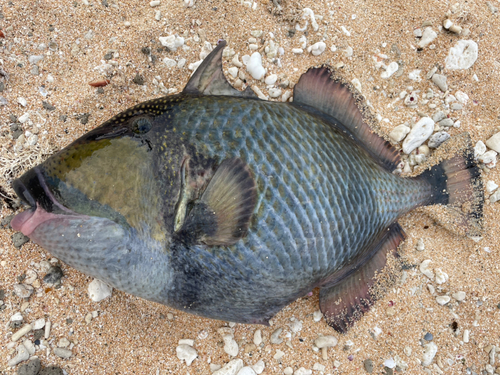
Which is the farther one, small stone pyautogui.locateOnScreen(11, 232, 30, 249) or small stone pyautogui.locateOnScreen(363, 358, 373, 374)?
small stone pyautogui.locateOnScreen(363, 358, 373, 374)

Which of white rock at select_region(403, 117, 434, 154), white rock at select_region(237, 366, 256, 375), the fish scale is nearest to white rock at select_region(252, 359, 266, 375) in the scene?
white rock at select_region(237, 366, 256, 375)

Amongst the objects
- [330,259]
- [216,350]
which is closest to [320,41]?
[330,259]

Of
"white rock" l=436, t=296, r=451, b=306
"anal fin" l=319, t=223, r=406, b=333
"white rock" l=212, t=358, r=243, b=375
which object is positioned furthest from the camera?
"white rock" l=436, t=296, r=451, b=306

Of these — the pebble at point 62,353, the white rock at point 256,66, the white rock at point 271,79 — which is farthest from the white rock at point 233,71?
the pebble at point 62,353

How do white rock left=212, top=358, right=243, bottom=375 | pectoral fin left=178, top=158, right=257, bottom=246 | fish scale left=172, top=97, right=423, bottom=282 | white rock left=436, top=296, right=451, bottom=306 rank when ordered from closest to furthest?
1. pectoral fin left=178, top=158, right=257, bottom=246
2. fish scale left=172, top=97, right=423, bottom=282
3. white rock left=212, top=358, right=243, bottom=375
4. white rock left=436, top=296, right=451, bottom=306

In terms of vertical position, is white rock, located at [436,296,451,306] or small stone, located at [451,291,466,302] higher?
small stone, located at [451,291,466,302]

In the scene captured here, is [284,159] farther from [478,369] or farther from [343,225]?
[478,369]

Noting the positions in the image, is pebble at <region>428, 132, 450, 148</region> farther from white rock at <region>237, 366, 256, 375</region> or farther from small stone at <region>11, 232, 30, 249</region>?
small stone at <region>11, 232, 30, 249</region>
